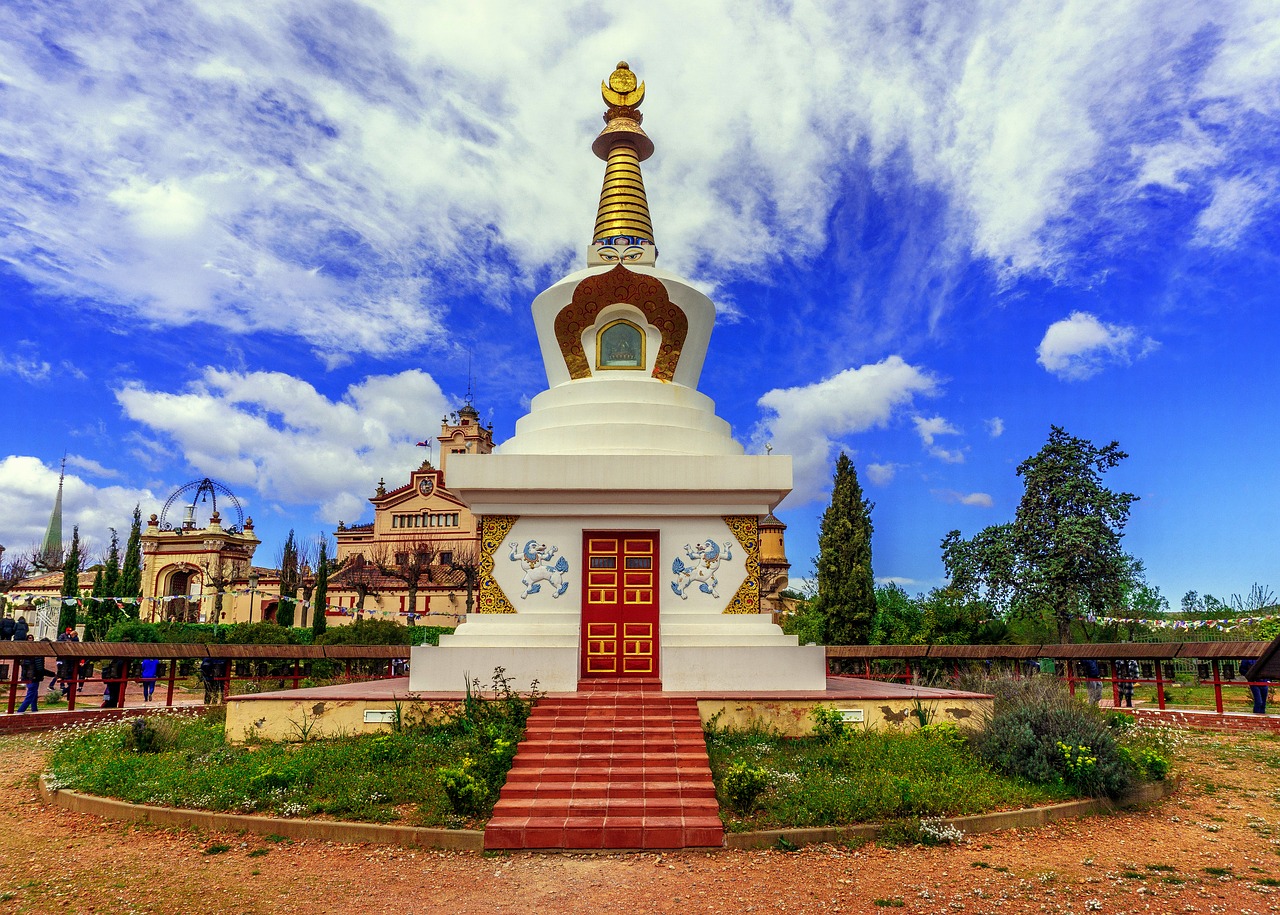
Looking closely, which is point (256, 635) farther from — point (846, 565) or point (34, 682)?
point (846, 565)

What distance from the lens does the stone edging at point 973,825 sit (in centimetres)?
764

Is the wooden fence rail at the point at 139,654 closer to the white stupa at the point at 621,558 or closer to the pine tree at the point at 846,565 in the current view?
the white stupa at the point at 621,558

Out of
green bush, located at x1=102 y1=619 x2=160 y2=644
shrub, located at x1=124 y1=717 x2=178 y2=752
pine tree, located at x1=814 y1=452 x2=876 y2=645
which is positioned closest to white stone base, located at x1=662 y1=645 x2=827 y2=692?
shrub, located at x1=124 y1=717 x2=178 y2=752

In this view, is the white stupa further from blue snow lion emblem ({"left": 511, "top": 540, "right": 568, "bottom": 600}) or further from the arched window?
the arched window

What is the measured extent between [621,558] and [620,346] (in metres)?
4.00

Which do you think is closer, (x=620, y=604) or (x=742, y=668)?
(x=742, y=668)

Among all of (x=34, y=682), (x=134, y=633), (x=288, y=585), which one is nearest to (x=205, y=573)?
(x=288, y=585)

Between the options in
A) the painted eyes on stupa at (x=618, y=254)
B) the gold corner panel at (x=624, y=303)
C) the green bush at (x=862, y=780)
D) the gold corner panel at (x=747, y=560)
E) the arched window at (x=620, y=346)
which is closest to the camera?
the green bush at (x=862, y=780)

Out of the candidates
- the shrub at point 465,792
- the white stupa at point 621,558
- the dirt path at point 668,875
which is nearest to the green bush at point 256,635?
the white stupa at point 621,558

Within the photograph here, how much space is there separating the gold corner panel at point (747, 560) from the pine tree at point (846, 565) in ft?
53.5

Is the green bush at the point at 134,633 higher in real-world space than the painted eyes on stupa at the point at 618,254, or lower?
lower

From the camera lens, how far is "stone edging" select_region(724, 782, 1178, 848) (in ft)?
25.1

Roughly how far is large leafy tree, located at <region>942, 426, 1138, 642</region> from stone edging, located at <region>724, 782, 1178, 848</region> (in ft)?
56.5

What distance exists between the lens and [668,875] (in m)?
7.04
